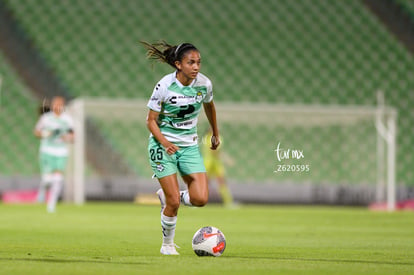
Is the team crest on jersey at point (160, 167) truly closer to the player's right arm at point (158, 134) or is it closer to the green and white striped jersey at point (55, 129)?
the player's right arm at point (158, 134)

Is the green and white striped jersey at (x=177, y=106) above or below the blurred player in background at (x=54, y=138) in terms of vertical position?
above

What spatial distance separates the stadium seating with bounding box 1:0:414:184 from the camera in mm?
18469

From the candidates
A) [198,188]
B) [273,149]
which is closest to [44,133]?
[273,149]

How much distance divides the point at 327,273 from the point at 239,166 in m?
13.1

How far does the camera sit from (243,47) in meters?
19.9

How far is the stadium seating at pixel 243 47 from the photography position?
18.5m

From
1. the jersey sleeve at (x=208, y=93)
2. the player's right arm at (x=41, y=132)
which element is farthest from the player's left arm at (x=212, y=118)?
the player's right arm at (x=41, y=132)

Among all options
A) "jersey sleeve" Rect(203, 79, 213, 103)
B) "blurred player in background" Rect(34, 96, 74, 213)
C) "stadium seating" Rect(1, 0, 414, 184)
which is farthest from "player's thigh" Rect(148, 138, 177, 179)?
"stadium seating" Rect(1, 0, 414, 184)

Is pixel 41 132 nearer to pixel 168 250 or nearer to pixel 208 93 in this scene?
pixel 208 93

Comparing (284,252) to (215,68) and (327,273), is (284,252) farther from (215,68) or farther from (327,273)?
(215,68)

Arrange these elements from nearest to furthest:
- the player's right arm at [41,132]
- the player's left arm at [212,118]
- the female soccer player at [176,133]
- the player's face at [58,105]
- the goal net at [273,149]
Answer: the female soccer player at [176,133], the player's left arm at [212,118], the player's face at [58,105], the player's right arm at [41,132], the goal net at [273,149]

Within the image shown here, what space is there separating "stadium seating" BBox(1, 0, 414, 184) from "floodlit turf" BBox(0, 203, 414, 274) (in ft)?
24.3

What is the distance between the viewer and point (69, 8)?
19.4 meters

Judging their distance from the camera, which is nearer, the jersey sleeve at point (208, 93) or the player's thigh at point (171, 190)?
the player's thigh at point (171, 190)
